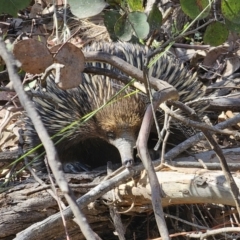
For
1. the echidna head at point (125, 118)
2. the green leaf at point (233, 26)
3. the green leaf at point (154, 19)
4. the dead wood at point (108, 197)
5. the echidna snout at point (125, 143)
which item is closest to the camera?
the green leaf at point (233, 26)

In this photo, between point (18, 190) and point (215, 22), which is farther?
point (18, 190)

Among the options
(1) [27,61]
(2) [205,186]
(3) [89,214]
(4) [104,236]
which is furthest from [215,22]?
(4) [104,236]

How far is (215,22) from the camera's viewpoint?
1.94 m

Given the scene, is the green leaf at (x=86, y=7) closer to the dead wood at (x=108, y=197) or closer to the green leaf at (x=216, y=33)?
the green leaf at (x=216, y=33)

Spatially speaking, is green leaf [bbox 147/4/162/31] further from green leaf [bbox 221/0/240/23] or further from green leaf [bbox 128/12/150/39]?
green leaf [bbox 221/0/240/23]

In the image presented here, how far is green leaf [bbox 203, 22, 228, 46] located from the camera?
1933 millimetres

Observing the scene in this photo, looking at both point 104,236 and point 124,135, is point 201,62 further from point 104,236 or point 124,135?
point 104,236

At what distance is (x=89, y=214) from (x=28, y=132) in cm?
96

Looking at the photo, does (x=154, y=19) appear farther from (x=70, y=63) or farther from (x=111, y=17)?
(x=70, y=63)

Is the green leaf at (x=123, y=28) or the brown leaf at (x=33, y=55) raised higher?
the green leaf at (x=123, y=28)

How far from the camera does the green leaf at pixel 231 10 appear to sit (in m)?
1.74

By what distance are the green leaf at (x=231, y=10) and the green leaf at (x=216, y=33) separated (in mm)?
163

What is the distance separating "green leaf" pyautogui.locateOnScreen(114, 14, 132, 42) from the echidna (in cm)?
69

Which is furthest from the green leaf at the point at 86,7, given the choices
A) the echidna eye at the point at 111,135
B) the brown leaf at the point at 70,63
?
the echidna eye at the point at 111,135
